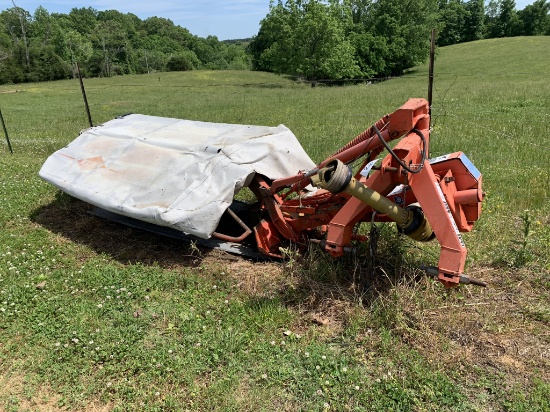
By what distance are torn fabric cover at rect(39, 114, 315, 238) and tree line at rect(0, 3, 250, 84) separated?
21.6m

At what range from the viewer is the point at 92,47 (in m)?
79.2

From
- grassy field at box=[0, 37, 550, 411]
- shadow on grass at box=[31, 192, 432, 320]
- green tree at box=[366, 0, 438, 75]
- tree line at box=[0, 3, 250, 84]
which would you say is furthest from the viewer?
tree line at box=[0, 3, 250, 84]

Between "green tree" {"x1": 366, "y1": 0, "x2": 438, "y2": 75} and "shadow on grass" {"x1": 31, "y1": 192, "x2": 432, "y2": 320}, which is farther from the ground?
"green tree" {"x1": 366, "y1": 0, "x2": 438, "y2": 75}

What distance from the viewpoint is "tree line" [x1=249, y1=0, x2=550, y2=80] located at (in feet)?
129

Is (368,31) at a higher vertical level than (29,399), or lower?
higher

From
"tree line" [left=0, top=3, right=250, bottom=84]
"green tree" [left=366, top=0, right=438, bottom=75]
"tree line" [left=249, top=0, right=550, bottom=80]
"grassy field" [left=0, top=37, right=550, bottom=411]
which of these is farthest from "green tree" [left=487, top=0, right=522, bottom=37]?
"grassy field" [left=0, top=37, right=550, bottom=411]

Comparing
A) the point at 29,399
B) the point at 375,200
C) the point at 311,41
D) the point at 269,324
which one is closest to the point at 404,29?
the point at 311,41

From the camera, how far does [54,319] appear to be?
159 inches

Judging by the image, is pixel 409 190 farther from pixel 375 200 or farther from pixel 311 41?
pixel 311 41

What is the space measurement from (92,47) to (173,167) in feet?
281

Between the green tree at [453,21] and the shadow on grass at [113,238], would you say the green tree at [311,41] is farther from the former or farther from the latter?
the green tree at [453,21]

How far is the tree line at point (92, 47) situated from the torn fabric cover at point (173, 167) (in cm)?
2161

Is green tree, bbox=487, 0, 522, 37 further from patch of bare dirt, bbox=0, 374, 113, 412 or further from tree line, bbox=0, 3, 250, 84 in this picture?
patch of bare dirt, bbox=0, 374, 113, 412

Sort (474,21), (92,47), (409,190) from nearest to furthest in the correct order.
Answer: (409,190) → (474,21) → (92,47)
